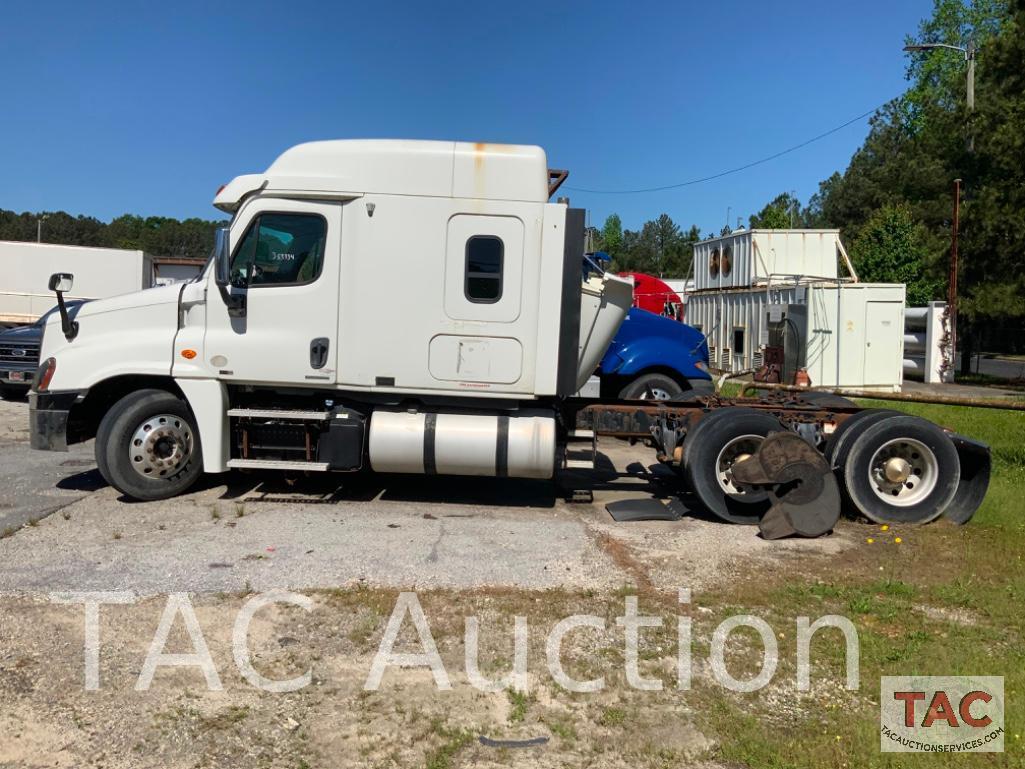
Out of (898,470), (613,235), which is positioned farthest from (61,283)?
(613,235)

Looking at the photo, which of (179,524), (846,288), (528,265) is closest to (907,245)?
(846,288)

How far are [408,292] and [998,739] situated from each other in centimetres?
540

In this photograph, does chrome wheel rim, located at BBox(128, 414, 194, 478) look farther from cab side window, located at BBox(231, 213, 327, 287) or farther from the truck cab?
cab side window, located at BBox(231, 213, 327, 287)

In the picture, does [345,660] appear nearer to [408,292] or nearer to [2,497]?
[408,292]

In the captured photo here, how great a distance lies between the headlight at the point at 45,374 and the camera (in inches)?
Result: 296

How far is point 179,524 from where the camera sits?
7070 millimetres

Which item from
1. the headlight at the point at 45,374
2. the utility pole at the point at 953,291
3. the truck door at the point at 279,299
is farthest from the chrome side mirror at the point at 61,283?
the utility pole at the point at 953,291

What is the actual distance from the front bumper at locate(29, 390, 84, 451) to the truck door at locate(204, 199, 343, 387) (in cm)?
132

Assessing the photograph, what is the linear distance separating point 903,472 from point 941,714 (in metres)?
3.75

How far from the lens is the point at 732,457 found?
7.53 metres

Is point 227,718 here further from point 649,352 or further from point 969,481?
point 649,352

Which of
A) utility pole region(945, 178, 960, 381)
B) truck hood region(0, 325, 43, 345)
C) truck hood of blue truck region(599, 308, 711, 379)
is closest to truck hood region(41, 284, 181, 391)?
truck hood of blue truck region(599, 308, 711, 379)

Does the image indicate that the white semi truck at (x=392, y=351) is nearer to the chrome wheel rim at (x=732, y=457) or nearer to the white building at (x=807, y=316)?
the chrome wheel rim at (x=732, y=457)

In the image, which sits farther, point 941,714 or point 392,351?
point 392,351
